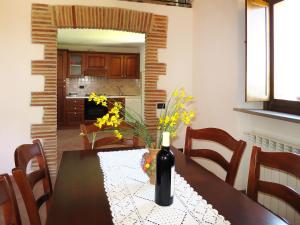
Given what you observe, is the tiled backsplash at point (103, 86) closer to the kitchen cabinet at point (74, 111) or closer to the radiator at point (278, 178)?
the kitchen cabinet at point (74, 111)

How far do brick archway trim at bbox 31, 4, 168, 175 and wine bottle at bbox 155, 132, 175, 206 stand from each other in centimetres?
241

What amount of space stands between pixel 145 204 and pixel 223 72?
226 centimetres

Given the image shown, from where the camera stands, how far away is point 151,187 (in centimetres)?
118

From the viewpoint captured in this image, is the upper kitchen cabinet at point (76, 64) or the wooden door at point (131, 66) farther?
the wooden door at point (131, 66)

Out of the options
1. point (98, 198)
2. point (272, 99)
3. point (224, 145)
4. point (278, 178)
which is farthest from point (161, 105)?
point (98, 198)

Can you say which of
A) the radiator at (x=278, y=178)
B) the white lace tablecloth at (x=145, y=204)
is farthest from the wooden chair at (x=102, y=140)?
the radiator at (x=278, y=178)

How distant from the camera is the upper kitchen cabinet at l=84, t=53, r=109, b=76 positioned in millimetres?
7266

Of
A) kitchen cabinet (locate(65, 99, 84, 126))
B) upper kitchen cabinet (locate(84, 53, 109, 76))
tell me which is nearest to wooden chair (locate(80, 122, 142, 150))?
kitchen cabinet (locate(65, 99, 84, 126))

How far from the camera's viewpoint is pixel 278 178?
212 centimetres

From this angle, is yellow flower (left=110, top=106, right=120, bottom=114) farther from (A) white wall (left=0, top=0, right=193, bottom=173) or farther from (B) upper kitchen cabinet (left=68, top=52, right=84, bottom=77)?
Answer: (B) upper kitchen cabinet (left=68, top=52, right=84, bottom=77)

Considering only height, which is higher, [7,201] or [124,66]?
[124,66]

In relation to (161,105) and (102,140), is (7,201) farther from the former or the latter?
(161,105)

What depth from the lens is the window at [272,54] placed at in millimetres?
2268

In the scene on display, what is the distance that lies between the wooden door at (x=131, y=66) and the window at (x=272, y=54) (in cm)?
539
